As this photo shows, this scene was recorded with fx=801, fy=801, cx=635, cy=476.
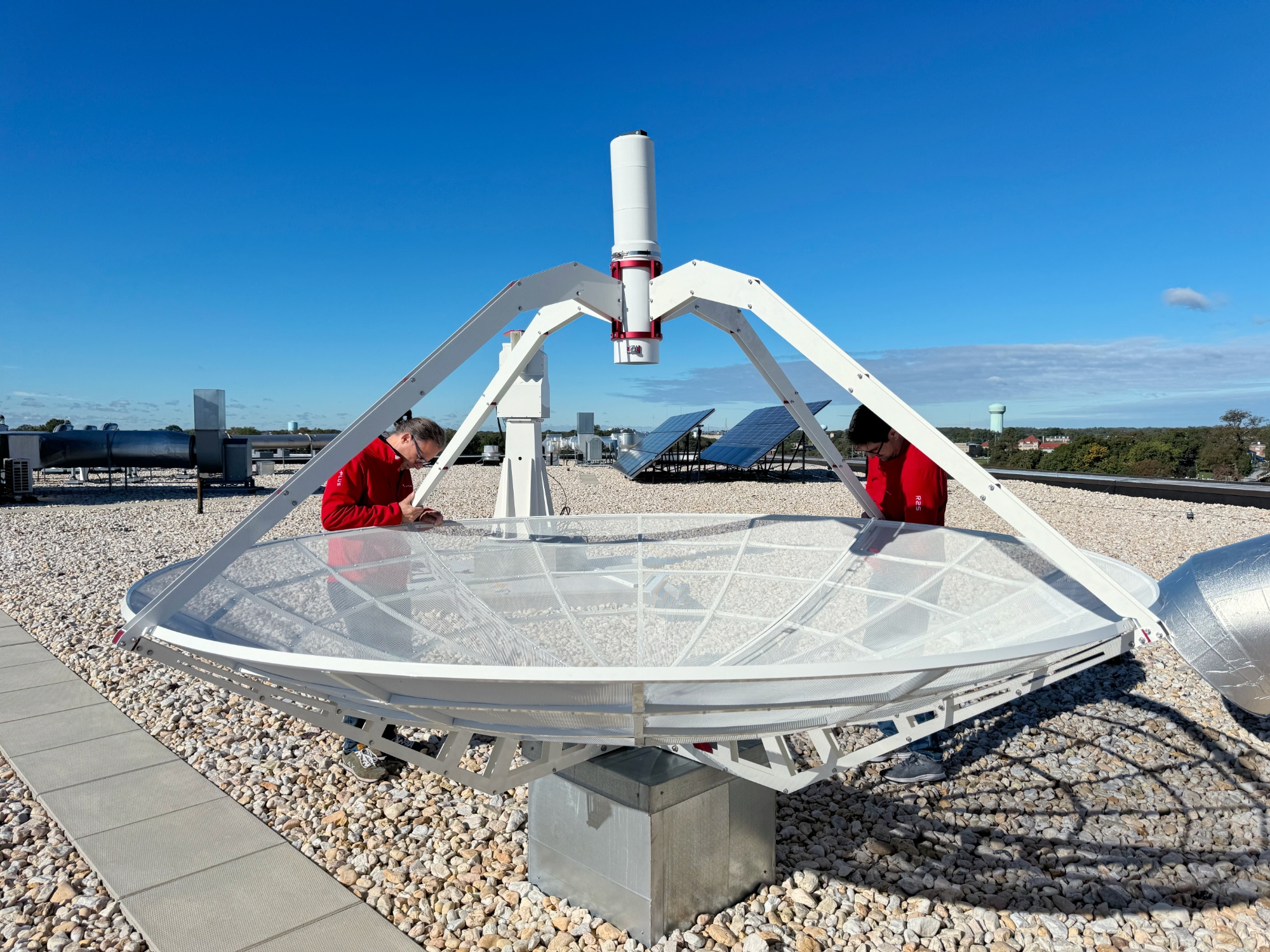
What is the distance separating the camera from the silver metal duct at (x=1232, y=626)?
142 inches

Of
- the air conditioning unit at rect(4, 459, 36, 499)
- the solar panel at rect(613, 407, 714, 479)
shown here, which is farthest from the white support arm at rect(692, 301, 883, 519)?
the air conditioning unit at rect(4, 459, 36, 499)

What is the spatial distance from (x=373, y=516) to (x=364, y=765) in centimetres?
141

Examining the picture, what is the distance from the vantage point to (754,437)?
70.4 ft

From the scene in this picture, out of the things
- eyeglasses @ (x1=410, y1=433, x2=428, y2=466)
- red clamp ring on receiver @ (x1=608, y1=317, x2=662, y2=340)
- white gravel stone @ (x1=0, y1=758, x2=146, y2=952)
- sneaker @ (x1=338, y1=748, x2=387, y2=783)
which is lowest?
white gravel stone @ (x1=0, y1=758, x2=146, y2=952)

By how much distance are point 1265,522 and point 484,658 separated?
1451 cm

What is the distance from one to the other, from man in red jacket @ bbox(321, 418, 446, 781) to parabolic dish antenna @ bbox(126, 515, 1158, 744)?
17 millimetres

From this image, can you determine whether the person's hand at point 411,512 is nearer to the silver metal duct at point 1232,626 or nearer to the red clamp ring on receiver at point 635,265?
the red clamp ring on receiver at point 635,265

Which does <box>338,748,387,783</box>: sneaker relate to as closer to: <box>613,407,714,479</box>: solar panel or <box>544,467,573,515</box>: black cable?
<box>544,467,573,515</box>: black cable

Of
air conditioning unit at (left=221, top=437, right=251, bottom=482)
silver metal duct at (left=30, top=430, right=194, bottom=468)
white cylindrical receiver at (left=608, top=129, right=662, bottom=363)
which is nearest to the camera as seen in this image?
white cylindrical receiver at (left=608, top=129, right=662, bottom=363)

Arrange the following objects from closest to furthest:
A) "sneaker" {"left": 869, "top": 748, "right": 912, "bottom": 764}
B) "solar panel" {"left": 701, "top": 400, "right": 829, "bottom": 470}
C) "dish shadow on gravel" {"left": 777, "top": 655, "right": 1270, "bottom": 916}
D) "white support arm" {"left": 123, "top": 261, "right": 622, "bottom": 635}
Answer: "white support arm" {"left": 123, "top": 261, "right": 622, "bottom": 635} → "dish shadow on gravel" {"left": 777, "top": 655, "right": 1270, "bottom": 916} → "sneaker" {"left": 869, "top": 748, "right": 912, "bottom": 764} → "solar panel" {"left": 701, "top": 400, "right": 829, "bottom": 470}

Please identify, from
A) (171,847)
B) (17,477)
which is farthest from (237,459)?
(171,847)

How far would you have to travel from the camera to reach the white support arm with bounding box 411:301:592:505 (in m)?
4.05

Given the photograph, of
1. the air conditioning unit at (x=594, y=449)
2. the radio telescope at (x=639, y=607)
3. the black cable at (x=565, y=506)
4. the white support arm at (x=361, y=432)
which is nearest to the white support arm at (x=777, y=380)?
the radio telescope at (x=639, y=607)

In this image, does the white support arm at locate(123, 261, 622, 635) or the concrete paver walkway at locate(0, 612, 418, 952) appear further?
the concrete paver walkway at locate(0, 612, 418, 952)
